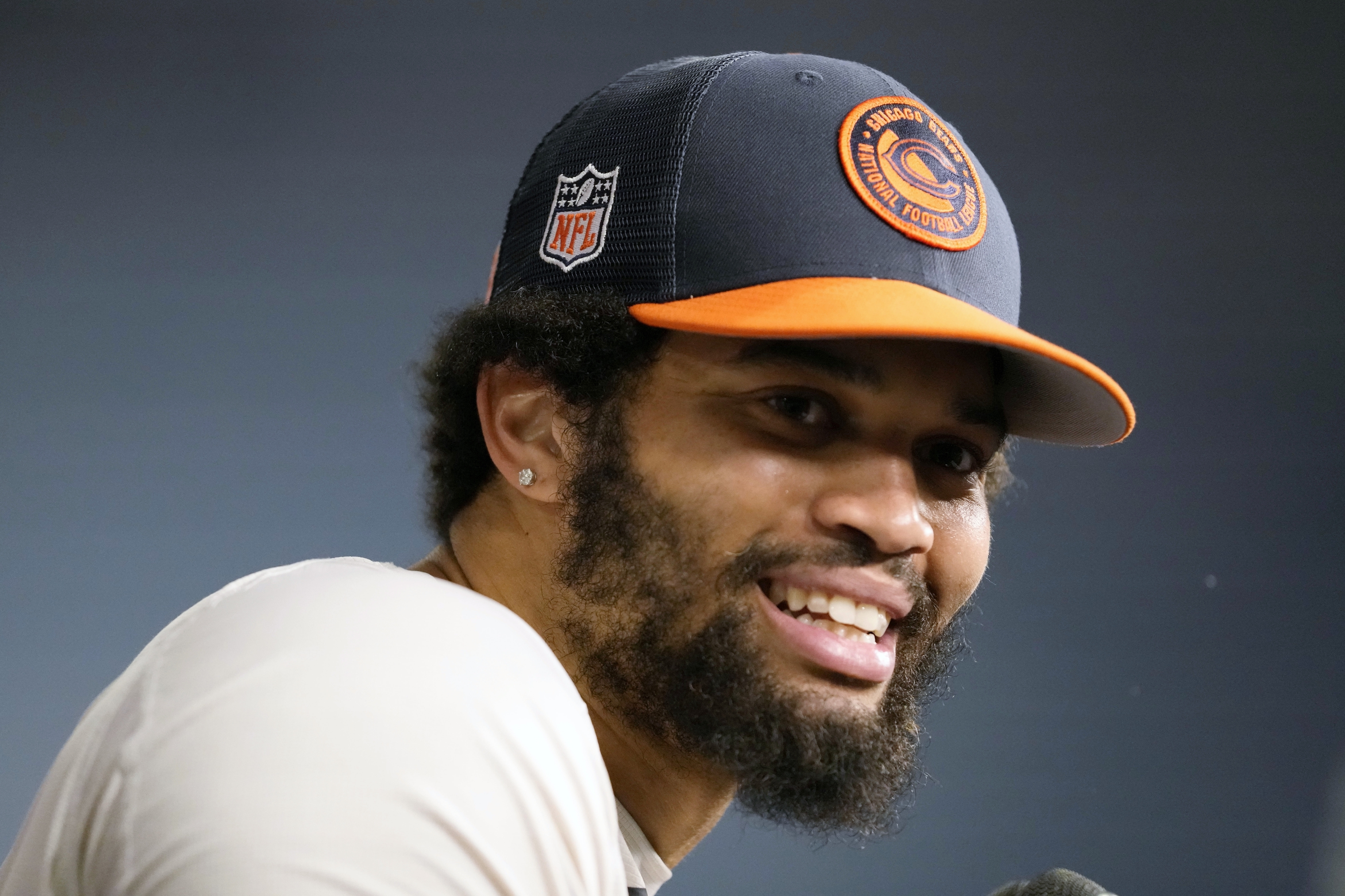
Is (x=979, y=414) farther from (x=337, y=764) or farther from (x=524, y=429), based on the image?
(x=337, y=764)

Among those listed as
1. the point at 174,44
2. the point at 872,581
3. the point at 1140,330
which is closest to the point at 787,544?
the point at 872,581

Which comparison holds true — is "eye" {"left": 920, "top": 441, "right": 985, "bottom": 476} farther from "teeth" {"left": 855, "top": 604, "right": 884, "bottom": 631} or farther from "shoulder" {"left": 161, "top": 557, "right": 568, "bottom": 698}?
"shoulder" {"left": 161, "top": 557, "right": 568, "bottom": 698}

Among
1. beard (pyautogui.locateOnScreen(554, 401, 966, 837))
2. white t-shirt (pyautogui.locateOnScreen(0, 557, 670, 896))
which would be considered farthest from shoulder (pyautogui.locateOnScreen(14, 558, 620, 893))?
beard (pyautogui.locateOnScreen(554, 401, 966, 837))

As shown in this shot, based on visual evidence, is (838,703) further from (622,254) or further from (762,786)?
(622,254)

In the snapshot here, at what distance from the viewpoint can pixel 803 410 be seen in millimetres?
872

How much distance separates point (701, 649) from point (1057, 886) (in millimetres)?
333

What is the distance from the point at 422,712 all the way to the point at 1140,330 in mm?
2018

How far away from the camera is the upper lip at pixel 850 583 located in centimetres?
85

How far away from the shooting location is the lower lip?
85cm

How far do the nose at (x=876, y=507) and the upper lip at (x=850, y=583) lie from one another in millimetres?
20

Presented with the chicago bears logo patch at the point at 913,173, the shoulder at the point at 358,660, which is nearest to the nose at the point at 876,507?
the chicago bears logo patch at the point at 913,173

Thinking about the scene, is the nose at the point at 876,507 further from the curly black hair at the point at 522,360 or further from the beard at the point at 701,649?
the curly black hair at the point at 522,360

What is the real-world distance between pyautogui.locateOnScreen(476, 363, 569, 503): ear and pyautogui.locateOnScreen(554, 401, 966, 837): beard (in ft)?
0.09

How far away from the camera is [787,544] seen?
85cm
